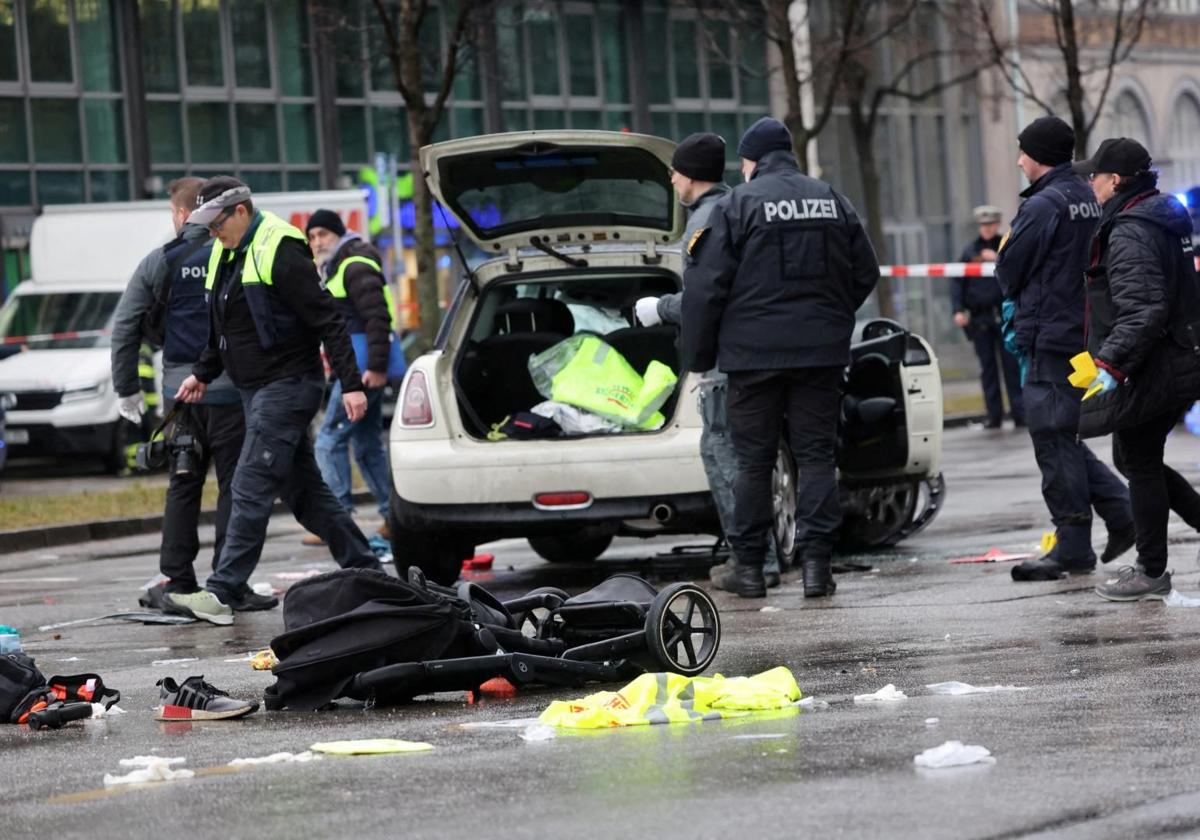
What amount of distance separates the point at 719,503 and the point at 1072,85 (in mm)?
18201

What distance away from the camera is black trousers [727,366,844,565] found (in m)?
9.79

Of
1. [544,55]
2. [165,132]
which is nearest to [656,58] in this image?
[544,55]

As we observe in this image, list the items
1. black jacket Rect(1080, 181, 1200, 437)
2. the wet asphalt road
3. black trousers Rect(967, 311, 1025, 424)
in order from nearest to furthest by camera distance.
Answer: the wet asphalt road → black jacket Rect(1080, 181, 1200, 437) → black trousers Rect(967, 311, 1025, 424)

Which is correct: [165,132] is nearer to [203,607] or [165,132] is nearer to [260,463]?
[260,463]

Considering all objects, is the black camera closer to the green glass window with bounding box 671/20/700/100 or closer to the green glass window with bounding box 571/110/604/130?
the green glass window with bounding box 571/110/604/130

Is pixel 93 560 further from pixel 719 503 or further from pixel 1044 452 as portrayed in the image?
pixel 1044 452

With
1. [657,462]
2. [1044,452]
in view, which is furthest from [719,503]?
[1044,452]

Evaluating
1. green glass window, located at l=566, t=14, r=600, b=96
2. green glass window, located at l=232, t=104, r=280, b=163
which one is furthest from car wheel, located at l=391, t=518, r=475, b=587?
→ green glass window, located at l=566, t=14, r=600, b=96

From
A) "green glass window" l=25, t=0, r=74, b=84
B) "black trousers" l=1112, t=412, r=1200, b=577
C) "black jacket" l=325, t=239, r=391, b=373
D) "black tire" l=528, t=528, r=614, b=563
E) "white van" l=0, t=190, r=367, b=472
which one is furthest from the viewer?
"green glass window" l=25, t=0, r=74, b=84

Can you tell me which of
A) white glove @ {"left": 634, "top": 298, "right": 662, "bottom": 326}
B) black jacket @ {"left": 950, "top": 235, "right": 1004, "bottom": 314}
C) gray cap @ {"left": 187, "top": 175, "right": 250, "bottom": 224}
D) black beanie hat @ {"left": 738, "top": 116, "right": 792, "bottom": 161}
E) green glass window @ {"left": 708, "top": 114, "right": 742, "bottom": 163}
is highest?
green glass window @ {"left": 708, "top": 114, "right": 742, "bottom": 163}

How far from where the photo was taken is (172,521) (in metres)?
10.6

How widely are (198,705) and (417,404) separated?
3982 mm

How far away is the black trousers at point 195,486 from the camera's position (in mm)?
10500

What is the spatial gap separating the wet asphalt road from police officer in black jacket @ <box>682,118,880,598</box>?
51 cm
